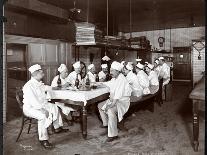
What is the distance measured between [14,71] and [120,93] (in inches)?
126

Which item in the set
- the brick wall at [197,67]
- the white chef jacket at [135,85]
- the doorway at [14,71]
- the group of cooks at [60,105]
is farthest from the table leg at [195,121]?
the brick wall at [197,67]

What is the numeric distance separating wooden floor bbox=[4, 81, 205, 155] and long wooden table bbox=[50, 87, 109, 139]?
412mm

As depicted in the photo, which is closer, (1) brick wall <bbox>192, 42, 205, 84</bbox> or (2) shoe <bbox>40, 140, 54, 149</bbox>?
(2) shoe <bbox>40, 140, 54, 149</bbox>

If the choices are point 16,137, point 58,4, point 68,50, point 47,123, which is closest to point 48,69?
point 68,50

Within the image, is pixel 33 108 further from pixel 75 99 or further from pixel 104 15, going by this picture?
pixel 104 15

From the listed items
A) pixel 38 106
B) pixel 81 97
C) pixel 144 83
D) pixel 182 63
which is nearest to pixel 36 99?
pixel 38 106

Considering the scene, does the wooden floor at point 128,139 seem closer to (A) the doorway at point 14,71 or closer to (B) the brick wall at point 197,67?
(A) the doorway at point 14,71

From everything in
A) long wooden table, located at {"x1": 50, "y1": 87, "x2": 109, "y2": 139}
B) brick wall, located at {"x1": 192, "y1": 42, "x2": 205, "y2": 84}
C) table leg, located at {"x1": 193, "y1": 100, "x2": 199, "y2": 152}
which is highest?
brick wall, located at {"x1": 192, "y1": 42, "x2": 205, "y2": 84}

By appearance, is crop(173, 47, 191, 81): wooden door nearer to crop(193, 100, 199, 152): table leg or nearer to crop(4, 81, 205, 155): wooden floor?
crop(4, 81, 205, 155): wooden floor

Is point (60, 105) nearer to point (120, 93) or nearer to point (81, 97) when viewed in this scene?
point (81, 97)

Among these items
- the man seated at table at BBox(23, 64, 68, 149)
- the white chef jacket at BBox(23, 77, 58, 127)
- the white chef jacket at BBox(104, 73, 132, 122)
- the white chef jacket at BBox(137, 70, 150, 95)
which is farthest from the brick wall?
the man seated at table at BBox(23, 64, 68, 149)

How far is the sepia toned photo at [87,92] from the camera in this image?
153 inches

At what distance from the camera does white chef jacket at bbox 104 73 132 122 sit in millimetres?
4430

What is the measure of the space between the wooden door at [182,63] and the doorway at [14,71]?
372 inches
